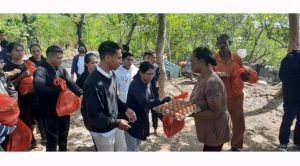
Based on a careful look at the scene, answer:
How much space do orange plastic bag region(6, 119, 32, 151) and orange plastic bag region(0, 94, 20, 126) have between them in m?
0.53

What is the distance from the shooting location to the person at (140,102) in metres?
3.65

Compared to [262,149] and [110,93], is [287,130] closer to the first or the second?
[262,149]

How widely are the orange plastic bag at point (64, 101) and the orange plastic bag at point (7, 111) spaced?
2.24ft

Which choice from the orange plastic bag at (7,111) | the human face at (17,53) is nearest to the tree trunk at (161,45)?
the human face at (17,53)

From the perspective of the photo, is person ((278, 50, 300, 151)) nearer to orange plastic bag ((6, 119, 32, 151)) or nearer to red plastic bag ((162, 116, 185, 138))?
red plastic bag ((162, 116, 185, 138))

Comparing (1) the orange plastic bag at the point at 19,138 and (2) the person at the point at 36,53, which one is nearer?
(1) the orange plastic bag at the point at 19,138

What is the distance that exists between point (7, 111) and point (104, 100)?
944mm

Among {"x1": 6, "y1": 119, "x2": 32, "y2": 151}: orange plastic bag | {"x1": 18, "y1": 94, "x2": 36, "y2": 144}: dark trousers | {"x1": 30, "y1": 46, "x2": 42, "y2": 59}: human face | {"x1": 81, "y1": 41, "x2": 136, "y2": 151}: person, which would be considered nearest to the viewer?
{"x1": 81, "y1": 41, "x2": 136, "y2": 151}: person

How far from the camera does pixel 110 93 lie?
118 inches

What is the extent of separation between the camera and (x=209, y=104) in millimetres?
3057

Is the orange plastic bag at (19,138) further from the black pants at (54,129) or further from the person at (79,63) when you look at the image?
the person at (79,63)

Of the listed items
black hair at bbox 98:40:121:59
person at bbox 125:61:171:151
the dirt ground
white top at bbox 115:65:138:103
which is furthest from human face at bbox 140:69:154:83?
the dirt ground

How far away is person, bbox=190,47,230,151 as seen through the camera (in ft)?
10.1

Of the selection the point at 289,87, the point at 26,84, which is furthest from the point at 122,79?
the point at 289,87
